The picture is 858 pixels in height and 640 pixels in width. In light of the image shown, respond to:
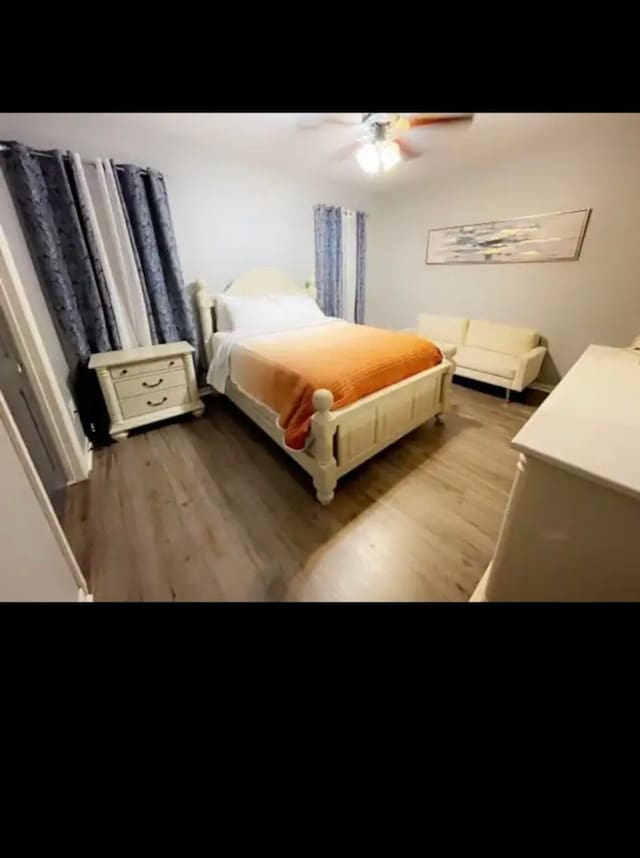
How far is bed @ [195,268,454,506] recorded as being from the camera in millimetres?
1761

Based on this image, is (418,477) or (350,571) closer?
(350,571)

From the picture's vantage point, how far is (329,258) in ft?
12.9

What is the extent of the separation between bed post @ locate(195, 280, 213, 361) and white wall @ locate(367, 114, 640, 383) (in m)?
2.70

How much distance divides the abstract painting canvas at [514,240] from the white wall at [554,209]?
65mm

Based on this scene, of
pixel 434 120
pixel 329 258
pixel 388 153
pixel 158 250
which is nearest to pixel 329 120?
pixel 388 153

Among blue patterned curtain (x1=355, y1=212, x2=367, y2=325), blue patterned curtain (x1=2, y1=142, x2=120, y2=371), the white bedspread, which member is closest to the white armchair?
blue patterned curtain (x1=355, y1=212, x2=367, y2=325)

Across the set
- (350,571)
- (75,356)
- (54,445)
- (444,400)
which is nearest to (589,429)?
(350,571)

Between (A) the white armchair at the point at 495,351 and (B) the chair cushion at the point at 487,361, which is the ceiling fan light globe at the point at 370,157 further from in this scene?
(B) the chair cushion at the point at 487,361

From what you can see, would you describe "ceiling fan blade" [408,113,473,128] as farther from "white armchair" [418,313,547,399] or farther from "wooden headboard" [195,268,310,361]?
"wooden headboard" [195,268,310,361]

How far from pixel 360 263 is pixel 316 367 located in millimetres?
3109

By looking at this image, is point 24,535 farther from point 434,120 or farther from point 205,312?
point 434,120
